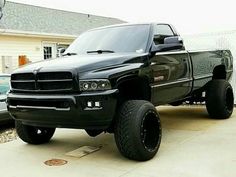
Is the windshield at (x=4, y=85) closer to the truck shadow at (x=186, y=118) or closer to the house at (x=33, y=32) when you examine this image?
the truck shadow at (x=186, y=118)

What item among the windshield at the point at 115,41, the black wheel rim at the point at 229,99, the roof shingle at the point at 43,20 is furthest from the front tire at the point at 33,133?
the roof shingle at the point at 43,20

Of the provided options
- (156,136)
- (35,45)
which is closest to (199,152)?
(156,136)

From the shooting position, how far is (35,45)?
16750mm

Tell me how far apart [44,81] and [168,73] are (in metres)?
2.09

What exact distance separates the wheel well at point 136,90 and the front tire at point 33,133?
1.58 metres

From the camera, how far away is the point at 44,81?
16.0 feet

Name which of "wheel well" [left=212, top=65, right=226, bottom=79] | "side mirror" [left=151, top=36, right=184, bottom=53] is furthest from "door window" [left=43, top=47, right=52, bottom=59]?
"side mirror" [left=151, top=36, right=184, bottom=53]

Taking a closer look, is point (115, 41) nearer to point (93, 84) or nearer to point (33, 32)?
point (93, 84)

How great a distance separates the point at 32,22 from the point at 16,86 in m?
12.8

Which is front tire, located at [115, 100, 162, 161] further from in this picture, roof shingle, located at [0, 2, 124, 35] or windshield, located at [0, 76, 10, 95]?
roof shingle, located at [0, 2, 124, 35]

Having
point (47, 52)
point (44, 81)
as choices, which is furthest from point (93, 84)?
point (47, 52)

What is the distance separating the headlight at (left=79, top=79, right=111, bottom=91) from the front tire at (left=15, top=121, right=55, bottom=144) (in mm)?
1671

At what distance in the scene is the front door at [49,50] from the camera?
1731 cm

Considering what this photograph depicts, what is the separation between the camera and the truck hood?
15.6 ft
